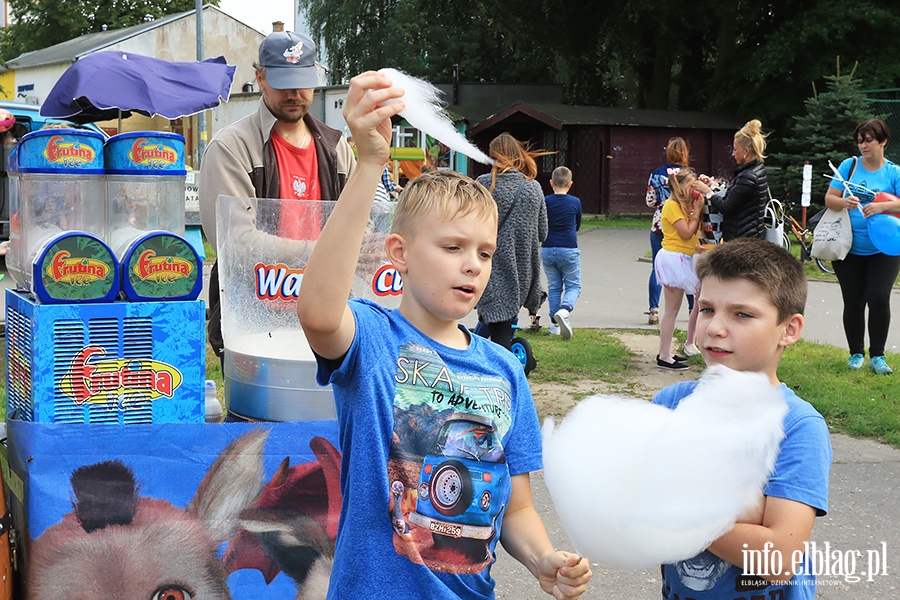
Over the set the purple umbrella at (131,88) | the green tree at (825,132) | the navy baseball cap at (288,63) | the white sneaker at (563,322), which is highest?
the green tree at (825,132)

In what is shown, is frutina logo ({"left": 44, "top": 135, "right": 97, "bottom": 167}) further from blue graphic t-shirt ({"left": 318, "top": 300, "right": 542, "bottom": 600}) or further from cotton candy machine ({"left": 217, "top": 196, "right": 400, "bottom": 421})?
blue graphic t-shirt ({"left": 318, "top": 300, "right": 542, "bottom": 600})

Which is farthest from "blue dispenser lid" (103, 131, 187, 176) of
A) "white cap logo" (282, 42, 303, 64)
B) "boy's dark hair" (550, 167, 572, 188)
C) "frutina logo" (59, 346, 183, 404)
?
"boy's dark hair" (550, 167, 572, 188)

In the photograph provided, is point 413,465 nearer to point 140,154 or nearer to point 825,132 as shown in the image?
Answer: point 140,154

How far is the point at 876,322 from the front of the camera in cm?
716

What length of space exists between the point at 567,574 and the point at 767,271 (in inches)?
31.5

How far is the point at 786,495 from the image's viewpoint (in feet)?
6.19

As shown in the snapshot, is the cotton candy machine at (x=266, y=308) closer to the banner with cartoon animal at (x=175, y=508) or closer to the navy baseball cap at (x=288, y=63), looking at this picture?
the banner with cartoon animal at (x=175, y=508)

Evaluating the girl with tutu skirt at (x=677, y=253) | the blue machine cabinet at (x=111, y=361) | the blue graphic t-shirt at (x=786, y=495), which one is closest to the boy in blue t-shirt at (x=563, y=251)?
the girl with tutu skirt at (x=677, y=253)

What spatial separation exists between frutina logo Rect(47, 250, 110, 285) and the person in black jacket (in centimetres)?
525

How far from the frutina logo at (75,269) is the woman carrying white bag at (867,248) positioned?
5.66m

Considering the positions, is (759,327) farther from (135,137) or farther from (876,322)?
(876,322)

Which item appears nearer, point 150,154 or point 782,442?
point 782,442

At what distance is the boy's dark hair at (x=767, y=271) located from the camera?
2.07 m

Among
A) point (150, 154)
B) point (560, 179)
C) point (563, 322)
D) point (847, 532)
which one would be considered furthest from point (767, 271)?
point (560, 179)
